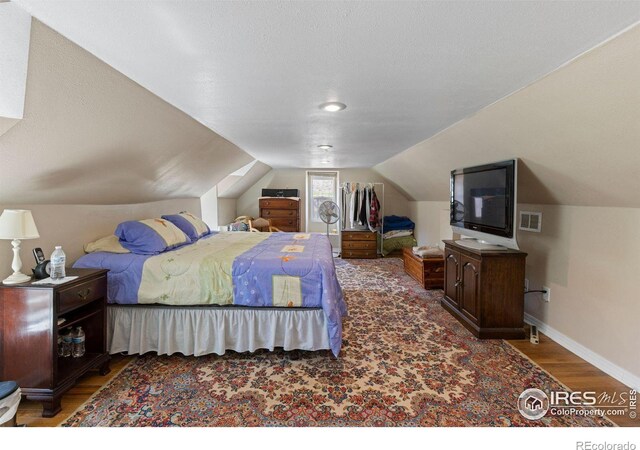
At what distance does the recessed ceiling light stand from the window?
488 centimetres

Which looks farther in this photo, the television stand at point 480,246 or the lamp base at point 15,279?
the television stand at point 480,246

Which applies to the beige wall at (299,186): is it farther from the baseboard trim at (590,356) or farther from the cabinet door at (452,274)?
the baseboard trim at (590,356)

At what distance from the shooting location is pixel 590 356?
7.96ft

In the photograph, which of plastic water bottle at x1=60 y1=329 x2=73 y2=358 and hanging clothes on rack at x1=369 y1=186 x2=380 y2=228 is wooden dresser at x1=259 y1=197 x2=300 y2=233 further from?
plastic water bottle at x1=60 y1=329 x2=73 y2=358

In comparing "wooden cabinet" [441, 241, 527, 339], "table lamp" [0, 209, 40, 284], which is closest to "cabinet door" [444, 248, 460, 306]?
"wooden cabinet" [441, 241, 527, 339]

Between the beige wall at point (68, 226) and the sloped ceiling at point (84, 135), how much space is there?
76 millimetres

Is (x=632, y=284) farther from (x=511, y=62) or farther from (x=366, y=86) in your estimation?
(x=366, y=86)

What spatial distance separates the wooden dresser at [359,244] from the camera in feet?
20.9

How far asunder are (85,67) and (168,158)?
5.15ft

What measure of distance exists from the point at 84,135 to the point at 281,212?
4644mm

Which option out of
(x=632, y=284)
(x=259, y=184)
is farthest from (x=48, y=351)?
(x=259, y=184)

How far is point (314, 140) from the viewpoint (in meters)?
3.69

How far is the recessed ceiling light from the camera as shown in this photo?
7.59 feet

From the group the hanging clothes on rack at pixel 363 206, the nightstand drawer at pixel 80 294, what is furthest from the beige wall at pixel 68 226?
the hanging clothes on rack at pixel 363 206
